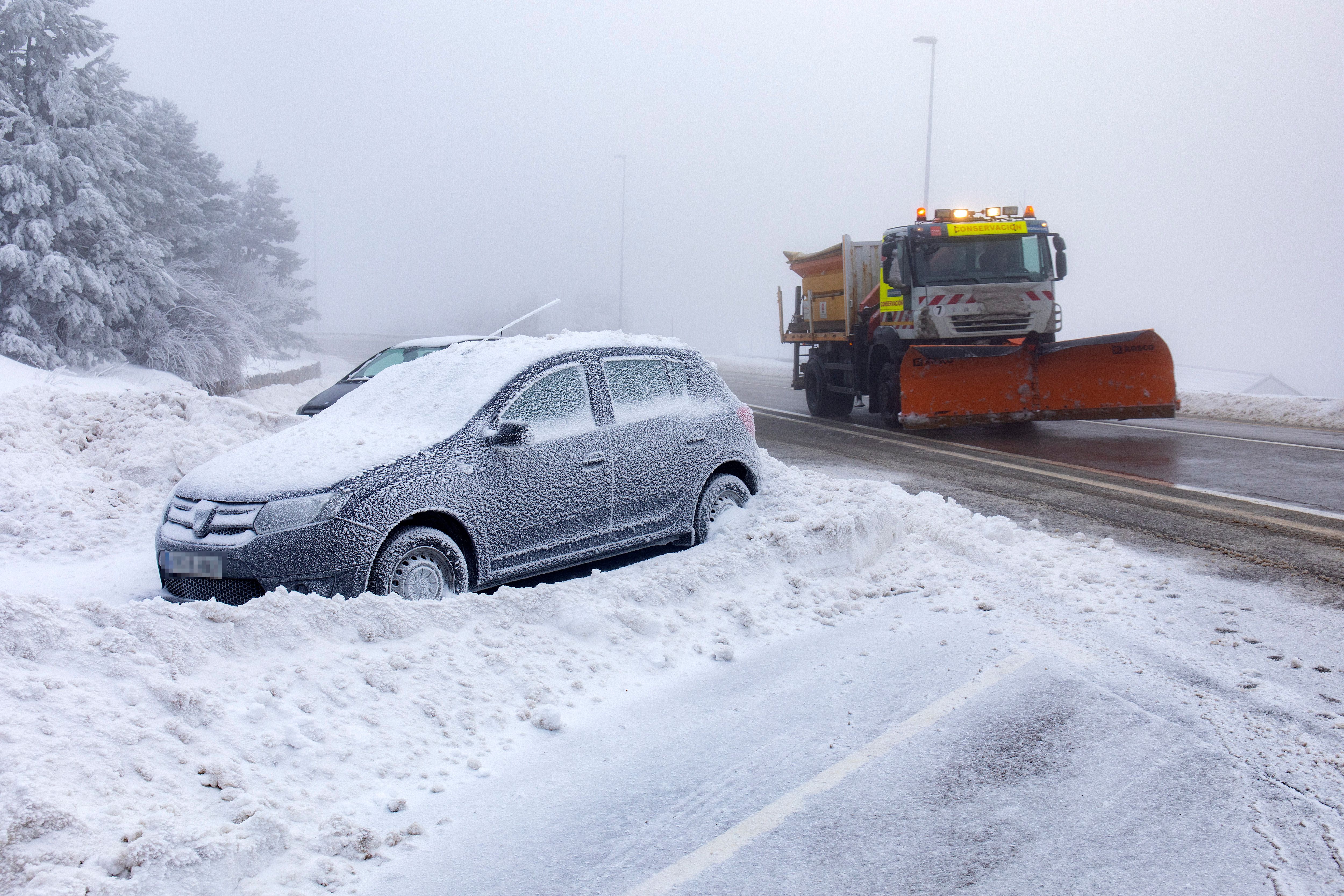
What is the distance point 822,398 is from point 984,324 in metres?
4.29

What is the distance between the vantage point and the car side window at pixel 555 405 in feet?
19.2

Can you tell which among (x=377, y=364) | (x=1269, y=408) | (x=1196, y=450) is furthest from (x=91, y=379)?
(x=1269, y=408)

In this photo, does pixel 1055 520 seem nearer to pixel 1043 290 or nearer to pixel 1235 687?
pixel 1235 687

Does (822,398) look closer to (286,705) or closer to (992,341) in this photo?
(992,341)

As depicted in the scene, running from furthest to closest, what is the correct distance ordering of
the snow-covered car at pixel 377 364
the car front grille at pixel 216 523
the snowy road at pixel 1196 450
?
the snow-covered car at pixel 377 364 < the snowy road at pixel 1196 450 < the car front grille at pixel 216 523

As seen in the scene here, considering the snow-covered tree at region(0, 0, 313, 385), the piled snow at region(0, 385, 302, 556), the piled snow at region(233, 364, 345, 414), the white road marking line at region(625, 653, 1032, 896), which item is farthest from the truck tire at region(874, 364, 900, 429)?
the snow-covered tree at region(0, 0, 313, 385)

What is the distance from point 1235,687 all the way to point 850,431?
1092 cm

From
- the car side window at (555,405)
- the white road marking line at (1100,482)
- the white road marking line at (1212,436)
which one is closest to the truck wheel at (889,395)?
the white road marking line at (1100,482)

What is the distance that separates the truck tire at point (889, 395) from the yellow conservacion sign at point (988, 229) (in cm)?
217

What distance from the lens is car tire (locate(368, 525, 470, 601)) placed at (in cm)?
506

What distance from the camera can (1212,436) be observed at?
45.2 feet

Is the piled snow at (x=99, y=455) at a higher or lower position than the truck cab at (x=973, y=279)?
lower

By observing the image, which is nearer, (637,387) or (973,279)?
(637,387)

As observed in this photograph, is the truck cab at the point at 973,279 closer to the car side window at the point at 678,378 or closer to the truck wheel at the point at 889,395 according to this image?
the truck wheel at the point at 889,395
